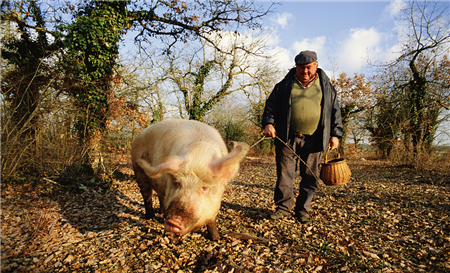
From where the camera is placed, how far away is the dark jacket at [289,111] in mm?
3686

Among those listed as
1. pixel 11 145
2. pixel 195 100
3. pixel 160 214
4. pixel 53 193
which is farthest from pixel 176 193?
Result: pixel 195 100

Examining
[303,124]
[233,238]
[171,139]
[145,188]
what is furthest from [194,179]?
[303,124]

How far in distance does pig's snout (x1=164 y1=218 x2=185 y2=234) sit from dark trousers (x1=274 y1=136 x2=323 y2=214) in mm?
2092

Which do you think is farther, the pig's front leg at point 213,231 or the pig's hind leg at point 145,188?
the pig's hind leg at point 145,188

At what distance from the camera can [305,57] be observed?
3.55 m

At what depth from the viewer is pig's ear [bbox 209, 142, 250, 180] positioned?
2473mm

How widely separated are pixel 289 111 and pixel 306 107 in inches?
10.9

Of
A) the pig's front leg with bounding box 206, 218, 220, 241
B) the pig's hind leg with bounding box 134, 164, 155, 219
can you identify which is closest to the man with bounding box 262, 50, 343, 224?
the pig's front leg with bounding box 206, 218, 220, 241

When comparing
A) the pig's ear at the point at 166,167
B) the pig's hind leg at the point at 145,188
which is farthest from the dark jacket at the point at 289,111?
the pig's hind leg at the point at 145,188

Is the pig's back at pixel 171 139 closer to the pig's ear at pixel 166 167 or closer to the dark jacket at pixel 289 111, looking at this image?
the pig's ear at pixel 166 167

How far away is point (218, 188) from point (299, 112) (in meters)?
1.89

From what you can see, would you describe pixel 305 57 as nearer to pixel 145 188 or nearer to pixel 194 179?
pixel 194 179

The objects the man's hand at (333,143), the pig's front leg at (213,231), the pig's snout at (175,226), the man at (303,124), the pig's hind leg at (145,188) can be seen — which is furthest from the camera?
the pig's hind leg at (145,188)

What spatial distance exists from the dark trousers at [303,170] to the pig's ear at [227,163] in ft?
5.01
